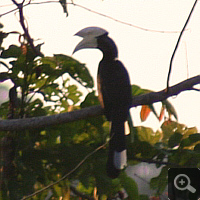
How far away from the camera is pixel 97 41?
6.11 feet

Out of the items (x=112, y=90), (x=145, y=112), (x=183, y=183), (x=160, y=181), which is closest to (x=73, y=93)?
(x=112, y=90)

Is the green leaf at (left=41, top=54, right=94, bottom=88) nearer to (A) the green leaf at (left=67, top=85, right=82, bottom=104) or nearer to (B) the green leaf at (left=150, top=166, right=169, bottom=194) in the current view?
(A) the green leaf at (left=67, top=85, right=82, bottom=104)

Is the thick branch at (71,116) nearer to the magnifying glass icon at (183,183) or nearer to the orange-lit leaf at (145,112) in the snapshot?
the orange-lit leaf at (145,112)

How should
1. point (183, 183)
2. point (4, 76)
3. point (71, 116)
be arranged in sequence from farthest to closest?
point (4, 76), point (71, 116), point (183, 183)

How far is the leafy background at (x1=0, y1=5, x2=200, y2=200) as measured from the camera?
1688mm

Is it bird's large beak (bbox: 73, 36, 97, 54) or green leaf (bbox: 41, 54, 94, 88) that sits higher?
bird's large beak (bbox: 73, 36, 97, 54)

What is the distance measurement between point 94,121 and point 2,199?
0.46 meters

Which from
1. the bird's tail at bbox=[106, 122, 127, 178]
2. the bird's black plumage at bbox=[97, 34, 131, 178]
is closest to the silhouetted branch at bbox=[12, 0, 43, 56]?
the bird's black plumage at bbox=[97, 34, 131, 178]

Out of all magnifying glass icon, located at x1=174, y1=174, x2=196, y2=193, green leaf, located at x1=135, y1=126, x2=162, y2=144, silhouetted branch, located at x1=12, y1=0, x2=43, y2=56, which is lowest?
green leaf, located at x1=135, y1=126, x2=162, y2=144

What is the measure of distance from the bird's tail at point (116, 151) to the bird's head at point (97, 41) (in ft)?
1.22

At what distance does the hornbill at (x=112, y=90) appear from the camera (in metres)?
1.59

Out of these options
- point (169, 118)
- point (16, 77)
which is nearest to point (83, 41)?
point (16, 77)

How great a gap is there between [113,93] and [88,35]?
260mm

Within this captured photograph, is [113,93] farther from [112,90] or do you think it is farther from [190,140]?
[190,140]
